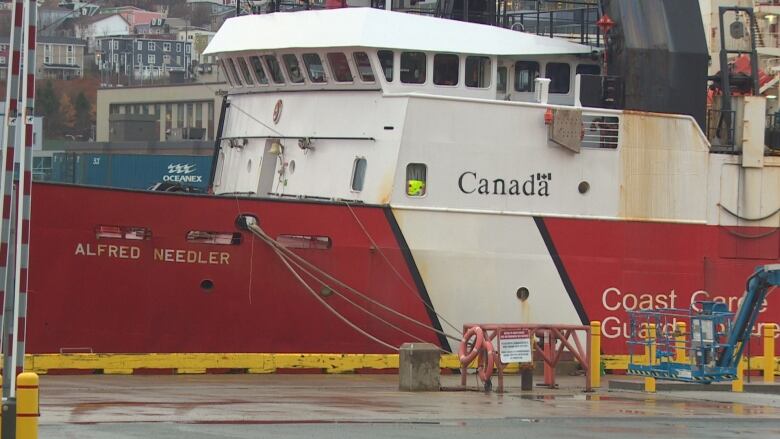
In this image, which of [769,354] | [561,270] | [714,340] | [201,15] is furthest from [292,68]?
[201,15]

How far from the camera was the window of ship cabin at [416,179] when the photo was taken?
20828 mm

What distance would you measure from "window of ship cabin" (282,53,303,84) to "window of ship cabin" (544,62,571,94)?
11.7 feet

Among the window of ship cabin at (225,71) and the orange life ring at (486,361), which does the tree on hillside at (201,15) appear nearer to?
the window of ship cabin at (225,71)

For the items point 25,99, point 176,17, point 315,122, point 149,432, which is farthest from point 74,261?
point 176,17

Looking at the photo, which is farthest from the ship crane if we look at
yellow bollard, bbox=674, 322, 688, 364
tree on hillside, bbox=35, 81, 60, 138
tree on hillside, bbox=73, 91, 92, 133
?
tree on hillside, bbox=73, 91, 92, 133

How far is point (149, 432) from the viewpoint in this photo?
12.2m

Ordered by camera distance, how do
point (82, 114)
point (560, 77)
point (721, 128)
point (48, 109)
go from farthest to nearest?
point (82, 114)
point (48, 109)
point (721, 128)
point (560, 77)

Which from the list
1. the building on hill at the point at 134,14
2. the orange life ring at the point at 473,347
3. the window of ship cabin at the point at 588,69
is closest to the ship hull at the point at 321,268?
the window of ship cabin at the point at 588,69

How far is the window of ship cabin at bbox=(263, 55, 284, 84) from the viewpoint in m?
22.3

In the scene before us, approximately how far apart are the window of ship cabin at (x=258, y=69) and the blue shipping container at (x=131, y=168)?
73.0 feet

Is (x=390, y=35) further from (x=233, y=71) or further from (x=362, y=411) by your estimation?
(x=362, y=411)

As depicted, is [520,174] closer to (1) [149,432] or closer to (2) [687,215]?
(2) [687,215]

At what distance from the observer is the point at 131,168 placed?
159 feet

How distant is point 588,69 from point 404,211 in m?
3.95
